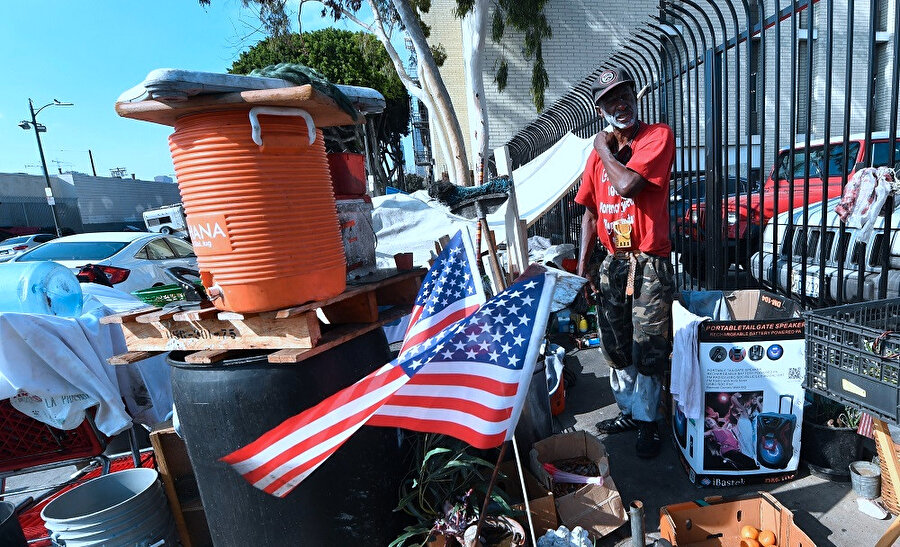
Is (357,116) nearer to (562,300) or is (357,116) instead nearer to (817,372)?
(817,372)

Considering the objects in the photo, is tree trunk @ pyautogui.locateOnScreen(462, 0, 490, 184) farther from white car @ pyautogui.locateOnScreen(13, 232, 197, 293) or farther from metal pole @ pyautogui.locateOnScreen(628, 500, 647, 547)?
metal pole @ pyautogui.locateOnScreen(628, 500, 647, 547)

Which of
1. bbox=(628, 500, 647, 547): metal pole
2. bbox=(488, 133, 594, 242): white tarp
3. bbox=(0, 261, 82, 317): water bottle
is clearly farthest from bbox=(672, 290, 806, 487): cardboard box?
bbox=(0, 261, 82, 317): water bottle

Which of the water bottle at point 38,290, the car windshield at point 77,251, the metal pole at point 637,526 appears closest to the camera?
the metal pole at point 637,526

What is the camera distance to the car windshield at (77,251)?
7906 millimetres

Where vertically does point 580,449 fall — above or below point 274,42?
below

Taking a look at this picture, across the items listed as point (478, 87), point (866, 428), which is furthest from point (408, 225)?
point (866, 428)

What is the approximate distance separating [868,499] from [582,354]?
2.57m

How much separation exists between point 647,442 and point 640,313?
34.7 inches

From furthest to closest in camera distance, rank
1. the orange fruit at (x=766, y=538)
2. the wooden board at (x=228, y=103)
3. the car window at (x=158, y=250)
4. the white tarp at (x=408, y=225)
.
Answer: the car window at (x=158, y=250) < the white tarp at (x=408, y=225) < the orange fruit at (x=766, y=538) < the wooden board at (x=228, y=103)

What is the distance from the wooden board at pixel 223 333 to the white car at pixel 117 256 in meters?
6.12

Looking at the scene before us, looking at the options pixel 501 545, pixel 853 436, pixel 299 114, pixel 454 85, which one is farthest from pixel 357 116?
pixel 454 85

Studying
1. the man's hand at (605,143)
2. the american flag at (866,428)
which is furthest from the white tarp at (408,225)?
the american flag at (866,428)

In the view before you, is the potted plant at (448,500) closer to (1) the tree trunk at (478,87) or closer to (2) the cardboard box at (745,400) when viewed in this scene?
(2) the cardboard box at (745,400)

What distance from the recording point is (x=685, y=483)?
9.12ft
